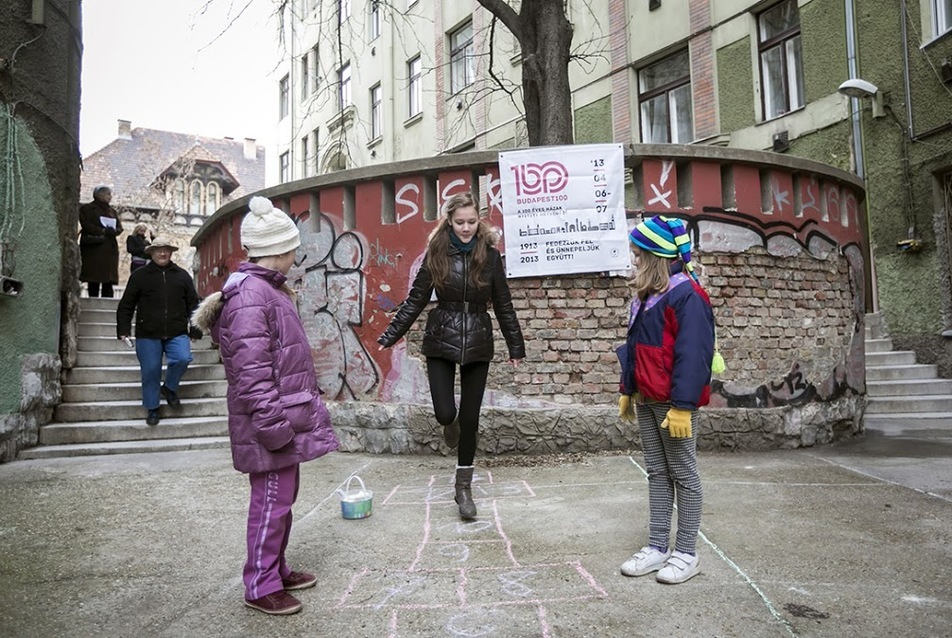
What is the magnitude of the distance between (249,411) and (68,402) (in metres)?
5.56

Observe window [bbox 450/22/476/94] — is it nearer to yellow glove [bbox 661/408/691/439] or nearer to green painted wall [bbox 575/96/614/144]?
green painted wall [bbox 575/96/614/144]

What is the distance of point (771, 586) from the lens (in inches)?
117

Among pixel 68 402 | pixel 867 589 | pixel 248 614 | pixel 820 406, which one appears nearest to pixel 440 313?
pixel 248 614

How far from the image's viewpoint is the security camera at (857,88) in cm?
987

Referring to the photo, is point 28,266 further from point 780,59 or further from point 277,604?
point 780,59

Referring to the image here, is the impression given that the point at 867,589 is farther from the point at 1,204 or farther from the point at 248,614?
the point at 1,204

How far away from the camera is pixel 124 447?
668 centimetres

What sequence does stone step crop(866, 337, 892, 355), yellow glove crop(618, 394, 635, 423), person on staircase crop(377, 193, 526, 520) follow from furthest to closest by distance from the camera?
stone step crop(866, 337, 892, 355) < person on staircase crop(377, 193, 526, 520) < yellow glove crop(618, 394, 635, 423)

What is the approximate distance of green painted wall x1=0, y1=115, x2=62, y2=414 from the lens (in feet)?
20.3

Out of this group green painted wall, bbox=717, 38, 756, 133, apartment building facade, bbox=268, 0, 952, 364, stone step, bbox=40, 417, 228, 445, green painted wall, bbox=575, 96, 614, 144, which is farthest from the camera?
green painted wall, bbox=575, 96, 614, 144

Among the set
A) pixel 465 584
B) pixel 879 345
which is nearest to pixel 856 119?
pixel 879 345

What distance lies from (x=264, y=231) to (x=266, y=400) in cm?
75

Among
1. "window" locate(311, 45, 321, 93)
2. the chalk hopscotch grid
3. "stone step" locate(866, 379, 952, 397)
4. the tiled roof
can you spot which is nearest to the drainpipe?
"stone step" locate(866, 379, 952, 397)

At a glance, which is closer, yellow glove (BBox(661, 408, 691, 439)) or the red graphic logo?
yellow glove (BBox(661, 408, 691, 439))
